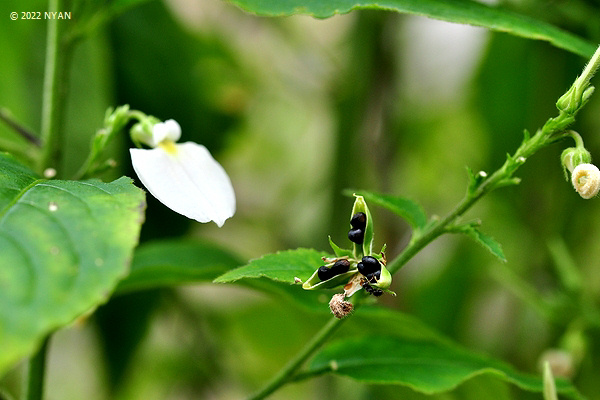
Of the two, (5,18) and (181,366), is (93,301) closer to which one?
(5,18)

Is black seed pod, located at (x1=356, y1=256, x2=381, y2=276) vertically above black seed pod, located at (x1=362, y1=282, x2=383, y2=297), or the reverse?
black seed pod, located at (x1=356, y1=256, x2=381, y2=276)

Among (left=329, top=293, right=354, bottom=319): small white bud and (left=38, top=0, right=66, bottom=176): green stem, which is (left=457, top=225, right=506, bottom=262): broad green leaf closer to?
(left=329, top=293, right=354, bottom=319): small white bud

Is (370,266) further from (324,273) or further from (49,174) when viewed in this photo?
(49,174)

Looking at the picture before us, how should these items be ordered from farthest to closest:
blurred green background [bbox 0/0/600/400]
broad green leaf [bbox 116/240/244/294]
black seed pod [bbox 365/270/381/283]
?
1. blurred green background [bbox 0/0/600/400]
2. broad green leaf [bbox 116/240/244/294]
3. black seed pod [bbox 365/270/381/283]

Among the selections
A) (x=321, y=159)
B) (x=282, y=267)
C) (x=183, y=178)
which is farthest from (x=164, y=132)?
(x=321, y=159)

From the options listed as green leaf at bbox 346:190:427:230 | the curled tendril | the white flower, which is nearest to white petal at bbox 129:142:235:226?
the white flower

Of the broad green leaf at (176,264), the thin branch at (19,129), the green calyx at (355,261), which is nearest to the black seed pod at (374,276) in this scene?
the green calyx at (355,261)

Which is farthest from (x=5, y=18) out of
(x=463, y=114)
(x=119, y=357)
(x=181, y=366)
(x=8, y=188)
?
(x=463, y=114)
